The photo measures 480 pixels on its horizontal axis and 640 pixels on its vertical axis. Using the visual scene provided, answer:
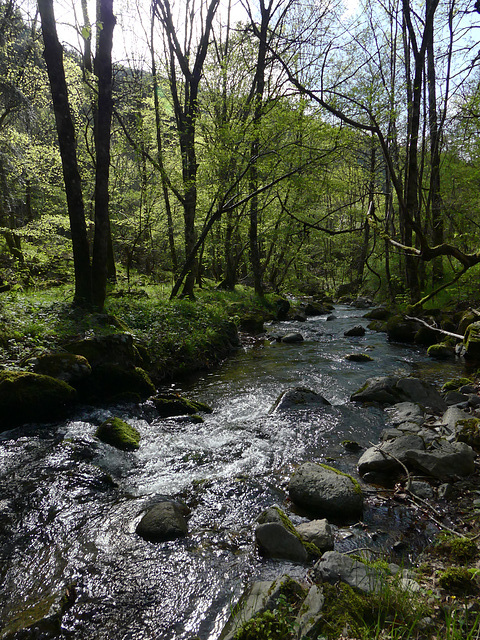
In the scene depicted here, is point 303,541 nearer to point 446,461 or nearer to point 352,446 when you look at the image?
point 446,461

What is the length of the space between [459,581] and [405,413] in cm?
411

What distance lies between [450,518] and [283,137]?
13.3 m

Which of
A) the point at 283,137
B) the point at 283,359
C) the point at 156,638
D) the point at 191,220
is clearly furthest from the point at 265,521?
the point at 283,137

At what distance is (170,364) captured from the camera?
29.0ft

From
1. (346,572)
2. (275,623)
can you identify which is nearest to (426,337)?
(346,572)

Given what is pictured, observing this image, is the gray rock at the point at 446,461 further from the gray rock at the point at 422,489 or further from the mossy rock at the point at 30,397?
the mossy rock at the point at 30,397

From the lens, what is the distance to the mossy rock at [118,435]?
5.22 metres

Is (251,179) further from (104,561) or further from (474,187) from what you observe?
(104,561)

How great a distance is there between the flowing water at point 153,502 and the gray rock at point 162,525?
0.08 metres

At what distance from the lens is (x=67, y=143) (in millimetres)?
8273

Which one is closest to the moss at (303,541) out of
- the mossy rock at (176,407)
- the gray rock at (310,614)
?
the gray rock at (310,614)

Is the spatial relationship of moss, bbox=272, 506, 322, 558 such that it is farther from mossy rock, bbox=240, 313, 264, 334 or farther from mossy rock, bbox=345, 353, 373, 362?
mossy rock, bbox=240, 313, 264, 334

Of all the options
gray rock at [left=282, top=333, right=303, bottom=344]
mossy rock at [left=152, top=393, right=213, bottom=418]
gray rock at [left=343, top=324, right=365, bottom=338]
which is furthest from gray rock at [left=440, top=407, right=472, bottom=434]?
gray rock at [left=343, top=324, right=365, bottom=338]

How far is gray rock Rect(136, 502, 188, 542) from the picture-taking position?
345 cm
